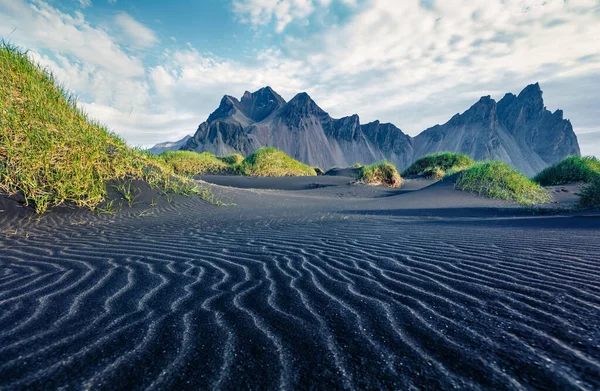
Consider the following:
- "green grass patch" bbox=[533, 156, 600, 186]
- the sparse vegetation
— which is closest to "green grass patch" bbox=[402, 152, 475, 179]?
"green grass patch" bbox=[533, 156, 600, 186]

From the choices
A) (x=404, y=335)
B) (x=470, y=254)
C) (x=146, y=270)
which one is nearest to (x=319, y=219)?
(x=470, y=254)

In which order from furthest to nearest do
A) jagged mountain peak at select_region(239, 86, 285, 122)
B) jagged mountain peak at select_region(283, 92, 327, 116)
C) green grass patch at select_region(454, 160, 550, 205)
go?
jagged mountain peak at select_region(239, 86, 285, 122)
jagged mountain peak at select_region(283, 92, 327, 116)
green grass patch at select_region(454, 160, 550, 205)

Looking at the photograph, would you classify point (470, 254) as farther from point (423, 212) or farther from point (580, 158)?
point (580, 158)

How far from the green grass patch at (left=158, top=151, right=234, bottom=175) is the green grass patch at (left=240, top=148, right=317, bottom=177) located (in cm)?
131

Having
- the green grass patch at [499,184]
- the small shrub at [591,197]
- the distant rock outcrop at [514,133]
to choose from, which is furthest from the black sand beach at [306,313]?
the distant rock outcrop at [514,133]

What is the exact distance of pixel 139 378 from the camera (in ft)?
3.22

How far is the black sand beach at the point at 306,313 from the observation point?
39.3 inches

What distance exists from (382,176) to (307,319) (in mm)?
13330

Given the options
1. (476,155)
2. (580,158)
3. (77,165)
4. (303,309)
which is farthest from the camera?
(476,155)

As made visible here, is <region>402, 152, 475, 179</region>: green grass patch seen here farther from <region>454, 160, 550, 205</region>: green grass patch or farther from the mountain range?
the mountain range

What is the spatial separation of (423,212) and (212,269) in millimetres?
5445

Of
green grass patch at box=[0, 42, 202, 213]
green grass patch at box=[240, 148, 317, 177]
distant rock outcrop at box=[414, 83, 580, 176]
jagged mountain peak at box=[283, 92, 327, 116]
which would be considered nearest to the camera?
green grass patch at box=[0, 42, 202, 213]

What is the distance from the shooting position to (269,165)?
57.9ft

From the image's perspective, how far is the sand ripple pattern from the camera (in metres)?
0.99
